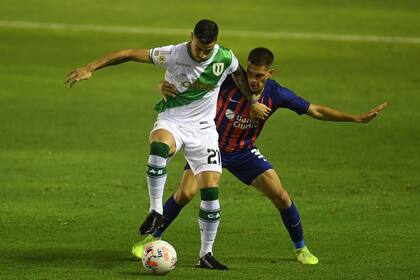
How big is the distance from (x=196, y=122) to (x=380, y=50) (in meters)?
19.6

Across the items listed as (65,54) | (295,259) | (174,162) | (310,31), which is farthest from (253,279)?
(310,31)

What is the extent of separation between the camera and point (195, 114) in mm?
12281

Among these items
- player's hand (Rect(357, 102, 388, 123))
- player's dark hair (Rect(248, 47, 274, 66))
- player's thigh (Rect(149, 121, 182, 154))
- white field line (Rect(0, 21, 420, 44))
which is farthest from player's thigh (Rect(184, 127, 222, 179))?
white field line (Rect(0, 21, 420, 44))

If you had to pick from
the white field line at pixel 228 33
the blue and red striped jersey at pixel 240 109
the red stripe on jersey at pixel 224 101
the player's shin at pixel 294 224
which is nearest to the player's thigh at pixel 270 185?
the player's shin at pixel 294 224

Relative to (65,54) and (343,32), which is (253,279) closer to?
(65,54)

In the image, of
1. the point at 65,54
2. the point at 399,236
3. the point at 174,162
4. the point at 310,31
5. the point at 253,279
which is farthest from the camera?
the point at 310,31

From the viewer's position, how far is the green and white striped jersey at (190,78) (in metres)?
12.2

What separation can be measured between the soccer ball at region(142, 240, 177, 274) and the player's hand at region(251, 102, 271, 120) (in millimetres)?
1735

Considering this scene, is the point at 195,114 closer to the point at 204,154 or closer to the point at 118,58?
the point at 204,154

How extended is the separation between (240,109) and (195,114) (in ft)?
1.93

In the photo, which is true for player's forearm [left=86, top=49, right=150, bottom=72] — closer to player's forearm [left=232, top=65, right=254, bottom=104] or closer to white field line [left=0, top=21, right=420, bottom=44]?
player's forearm [left=232, top=65, right=254, bottom=104]

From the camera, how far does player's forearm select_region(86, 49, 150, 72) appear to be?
38.5 feet

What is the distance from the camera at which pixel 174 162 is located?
62.4 ft

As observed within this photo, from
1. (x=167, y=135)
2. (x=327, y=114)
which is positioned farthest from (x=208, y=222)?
(x=327, y=114)
